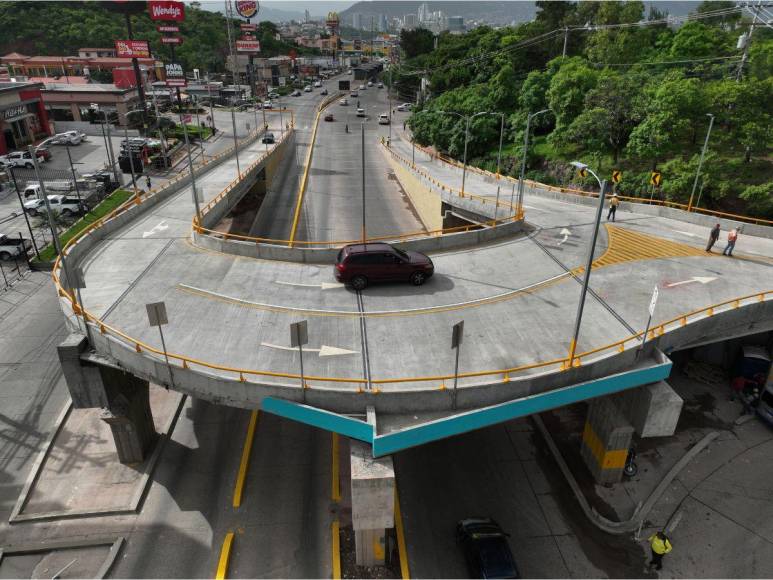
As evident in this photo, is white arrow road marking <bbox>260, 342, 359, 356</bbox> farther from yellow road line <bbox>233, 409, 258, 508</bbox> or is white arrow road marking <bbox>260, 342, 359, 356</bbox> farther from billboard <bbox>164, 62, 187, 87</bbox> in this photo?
billboard <bbox>164, 62, 187, 87</bbox>

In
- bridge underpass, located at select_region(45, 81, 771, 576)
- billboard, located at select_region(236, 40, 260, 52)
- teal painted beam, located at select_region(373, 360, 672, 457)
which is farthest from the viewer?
billboard, located at select_region(236, 40, 260, 52)

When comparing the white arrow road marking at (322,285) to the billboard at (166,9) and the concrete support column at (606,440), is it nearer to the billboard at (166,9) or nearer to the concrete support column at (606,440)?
the concrete support column at (606,440)

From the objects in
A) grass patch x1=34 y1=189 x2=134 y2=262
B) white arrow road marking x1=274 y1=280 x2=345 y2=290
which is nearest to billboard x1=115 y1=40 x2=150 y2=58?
grass patch x1=34 y1=189 x2=134 y2=262

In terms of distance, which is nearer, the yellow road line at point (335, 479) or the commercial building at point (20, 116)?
the yellow road line at point (335, 479)

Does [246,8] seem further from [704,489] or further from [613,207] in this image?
[704,489]

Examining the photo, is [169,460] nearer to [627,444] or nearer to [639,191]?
[627,444]

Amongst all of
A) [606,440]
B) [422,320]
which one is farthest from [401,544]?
[606,440]

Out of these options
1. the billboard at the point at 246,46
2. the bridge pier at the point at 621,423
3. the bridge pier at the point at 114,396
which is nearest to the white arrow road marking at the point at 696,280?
the bridge pier at the point at 621,423
